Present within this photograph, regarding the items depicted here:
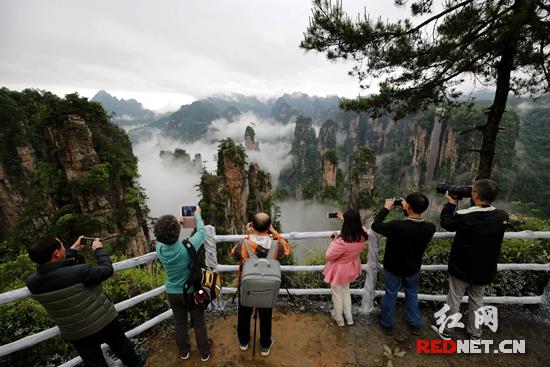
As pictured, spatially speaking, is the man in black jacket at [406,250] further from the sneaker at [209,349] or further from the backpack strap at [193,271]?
the sneaker at [209,349]

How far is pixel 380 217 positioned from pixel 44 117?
696 inches

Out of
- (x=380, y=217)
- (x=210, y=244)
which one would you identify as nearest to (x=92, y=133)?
(x=210, y=244)

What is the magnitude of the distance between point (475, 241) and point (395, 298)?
48.7 inches

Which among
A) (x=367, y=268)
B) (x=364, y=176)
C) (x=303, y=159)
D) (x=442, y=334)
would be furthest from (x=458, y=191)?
(x=303, y=159)

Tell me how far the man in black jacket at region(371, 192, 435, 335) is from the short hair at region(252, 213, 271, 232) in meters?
1.38

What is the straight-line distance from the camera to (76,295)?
237 cm

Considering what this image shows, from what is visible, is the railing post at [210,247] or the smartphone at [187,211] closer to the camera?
the smartphone at [187,211]

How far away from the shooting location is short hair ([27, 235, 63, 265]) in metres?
2.21

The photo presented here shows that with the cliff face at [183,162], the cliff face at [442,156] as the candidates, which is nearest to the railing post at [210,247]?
the cliff face at [442,156]

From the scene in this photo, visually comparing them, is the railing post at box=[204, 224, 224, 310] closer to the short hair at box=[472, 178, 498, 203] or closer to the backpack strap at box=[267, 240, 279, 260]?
the backpack strap at box=[267, 240, 279, 260]

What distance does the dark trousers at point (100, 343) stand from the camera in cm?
263

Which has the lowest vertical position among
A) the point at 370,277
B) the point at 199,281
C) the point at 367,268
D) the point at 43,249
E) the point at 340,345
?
the point at 340,345

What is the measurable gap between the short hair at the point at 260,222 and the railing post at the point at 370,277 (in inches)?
62.3

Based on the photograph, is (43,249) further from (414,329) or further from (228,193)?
(228,193)
